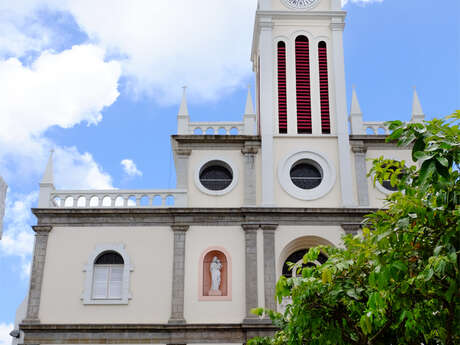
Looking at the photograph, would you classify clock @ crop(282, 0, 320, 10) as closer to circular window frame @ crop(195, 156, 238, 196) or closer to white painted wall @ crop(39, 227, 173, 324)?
circular window frame @ crop(195, 156, 238, 196)

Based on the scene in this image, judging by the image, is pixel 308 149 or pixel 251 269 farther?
pixel 308 149

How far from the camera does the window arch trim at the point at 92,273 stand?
24969 millimetres

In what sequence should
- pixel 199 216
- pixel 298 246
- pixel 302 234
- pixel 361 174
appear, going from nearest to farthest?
pixel 302 234 < pixel 199 216 < pixel 298 246 < pixel 361 174

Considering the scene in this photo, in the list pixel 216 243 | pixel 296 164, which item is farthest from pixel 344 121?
pixel 216 243

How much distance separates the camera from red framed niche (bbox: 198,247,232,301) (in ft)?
82.0

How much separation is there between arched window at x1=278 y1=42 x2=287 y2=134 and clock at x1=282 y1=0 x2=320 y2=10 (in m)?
2.01

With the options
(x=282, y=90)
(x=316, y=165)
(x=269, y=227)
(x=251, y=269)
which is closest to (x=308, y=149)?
(x=316, y=165)

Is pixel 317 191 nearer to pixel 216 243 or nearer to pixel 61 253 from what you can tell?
pixel 216 243

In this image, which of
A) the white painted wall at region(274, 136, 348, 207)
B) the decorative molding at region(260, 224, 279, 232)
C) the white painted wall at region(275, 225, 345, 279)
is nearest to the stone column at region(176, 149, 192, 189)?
the decorative molding at region(260, 224, 279, 232)

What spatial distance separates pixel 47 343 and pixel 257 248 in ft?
29.2

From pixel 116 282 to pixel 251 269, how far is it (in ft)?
17.8

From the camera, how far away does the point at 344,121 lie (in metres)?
28.0

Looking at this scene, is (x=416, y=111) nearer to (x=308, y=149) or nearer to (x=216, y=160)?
(x=308, y=149)

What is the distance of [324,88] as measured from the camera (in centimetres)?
2886
